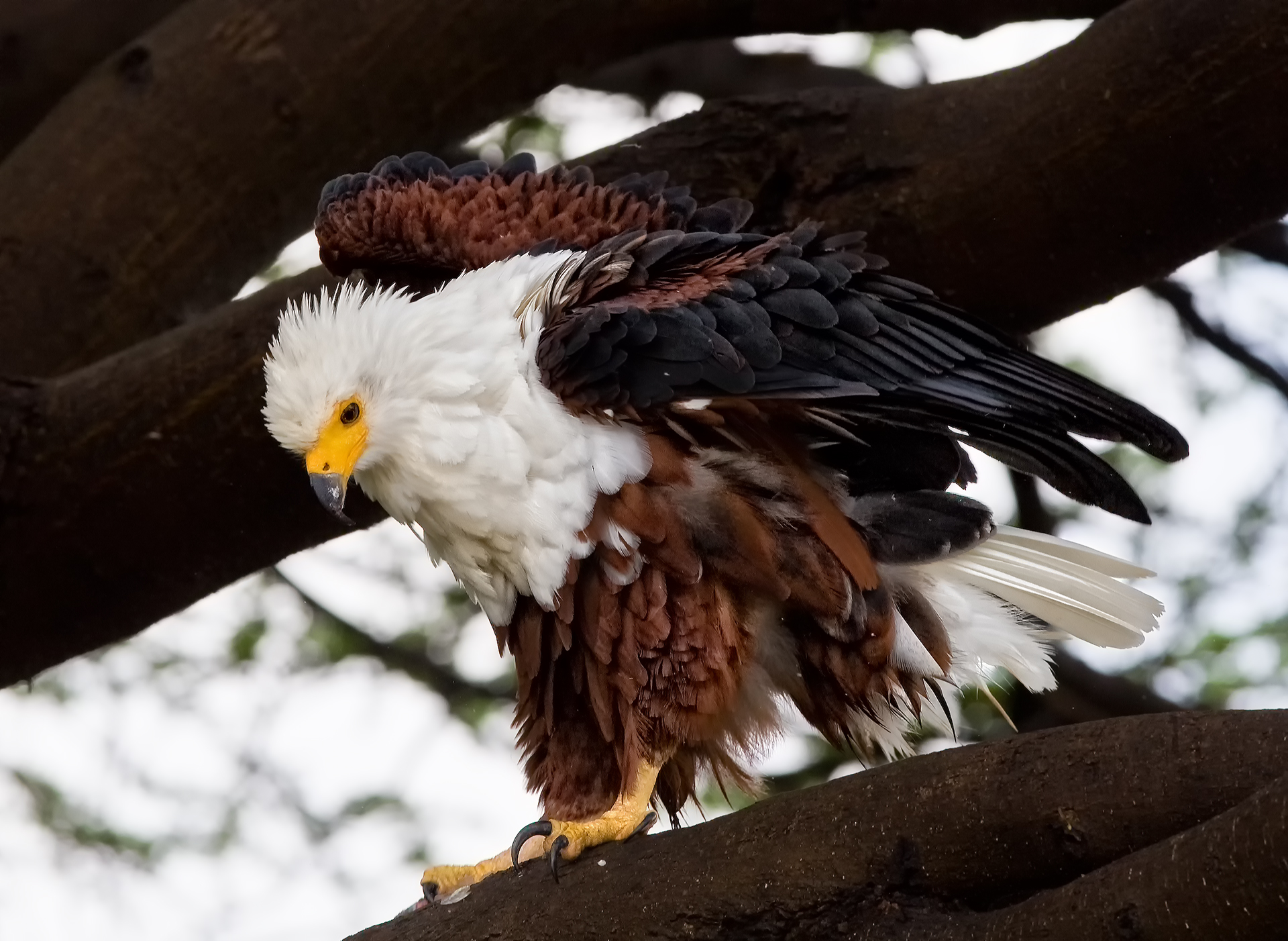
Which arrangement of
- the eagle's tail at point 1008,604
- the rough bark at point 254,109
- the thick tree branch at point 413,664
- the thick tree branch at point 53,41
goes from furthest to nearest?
the thick tree branch at point 413,664, the thick tree branch at point 53,41, the rough bark at point 254,109, the eagle's tail at point 1008,604

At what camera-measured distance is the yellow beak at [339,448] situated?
298 centimetres

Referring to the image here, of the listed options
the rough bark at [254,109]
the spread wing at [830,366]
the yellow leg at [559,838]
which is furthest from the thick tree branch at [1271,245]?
the yellow leg at [559,838]

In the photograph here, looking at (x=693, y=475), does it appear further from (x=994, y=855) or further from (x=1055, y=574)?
(x=994, y=855)

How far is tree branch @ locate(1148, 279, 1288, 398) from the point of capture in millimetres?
5055

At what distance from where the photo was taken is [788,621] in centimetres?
297

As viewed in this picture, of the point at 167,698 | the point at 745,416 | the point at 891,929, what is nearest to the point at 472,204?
the point at 745,416

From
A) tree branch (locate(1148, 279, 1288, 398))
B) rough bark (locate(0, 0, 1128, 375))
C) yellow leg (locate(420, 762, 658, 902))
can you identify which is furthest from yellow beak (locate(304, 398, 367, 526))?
tree branch (locate(1148, 279, 1288, 398))

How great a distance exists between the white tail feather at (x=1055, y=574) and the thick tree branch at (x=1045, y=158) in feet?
2.59

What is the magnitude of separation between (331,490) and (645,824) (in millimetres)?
820

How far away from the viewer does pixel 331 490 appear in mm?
2953

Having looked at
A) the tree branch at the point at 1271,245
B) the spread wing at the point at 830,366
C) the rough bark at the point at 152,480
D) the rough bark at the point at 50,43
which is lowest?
the spread wing at the point at 830,366

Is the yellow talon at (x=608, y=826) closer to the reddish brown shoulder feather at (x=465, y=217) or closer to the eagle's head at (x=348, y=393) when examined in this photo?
the eagle's head at (x=348, y=393)

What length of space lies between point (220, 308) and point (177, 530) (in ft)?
1.80

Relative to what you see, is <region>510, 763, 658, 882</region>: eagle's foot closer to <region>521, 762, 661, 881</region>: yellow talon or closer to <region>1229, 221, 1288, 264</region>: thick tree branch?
<region>521, 762, 661, 881</region>: yellow talon
